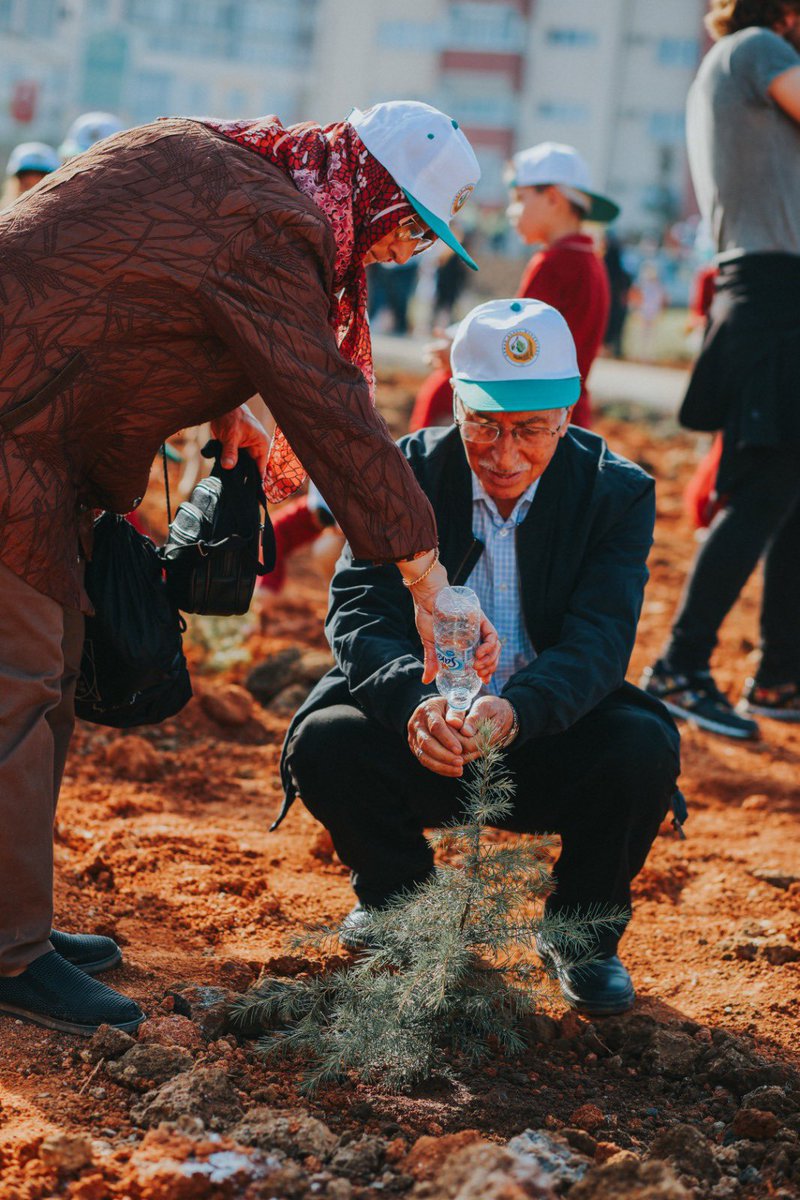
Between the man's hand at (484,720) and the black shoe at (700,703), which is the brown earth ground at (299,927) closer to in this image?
the black shoe at (700,703)

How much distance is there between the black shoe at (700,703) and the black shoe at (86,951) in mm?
2620

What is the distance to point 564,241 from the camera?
17.9 feet

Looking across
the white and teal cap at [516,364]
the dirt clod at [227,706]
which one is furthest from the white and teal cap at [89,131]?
the white and teal cap at [516,364]

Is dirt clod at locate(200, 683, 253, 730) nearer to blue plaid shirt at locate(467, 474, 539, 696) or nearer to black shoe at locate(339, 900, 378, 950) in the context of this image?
black shoe at locate(339, 900, 378, 950)

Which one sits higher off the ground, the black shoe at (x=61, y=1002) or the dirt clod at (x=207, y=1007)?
the black shoe at (x=61, y=1002)

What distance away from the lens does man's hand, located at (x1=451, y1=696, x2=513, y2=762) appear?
→ 118 inches

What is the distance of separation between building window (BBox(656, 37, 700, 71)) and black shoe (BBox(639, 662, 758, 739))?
49.6m

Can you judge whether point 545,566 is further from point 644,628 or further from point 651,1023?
point 644,628

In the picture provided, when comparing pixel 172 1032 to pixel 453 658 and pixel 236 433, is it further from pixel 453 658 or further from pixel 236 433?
pixel 236 433

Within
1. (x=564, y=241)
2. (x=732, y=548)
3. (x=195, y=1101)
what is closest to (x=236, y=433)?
(x=195, y=1101)

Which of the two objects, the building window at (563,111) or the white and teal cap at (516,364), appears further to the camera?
the building window at (563,111)

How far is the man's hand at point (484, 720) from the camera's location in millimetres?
2992

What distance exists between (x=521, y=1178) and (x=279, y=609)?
16.6ft

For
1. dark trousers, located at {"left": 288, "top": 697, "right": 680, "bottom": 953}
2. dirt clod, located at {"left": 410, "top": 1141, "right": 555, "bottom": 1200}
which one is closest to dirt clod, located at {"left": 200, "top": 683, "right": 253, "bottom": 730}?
dark trousers, located at {"left": 288, "top": 697, "right": 680, "bottom": 953}
